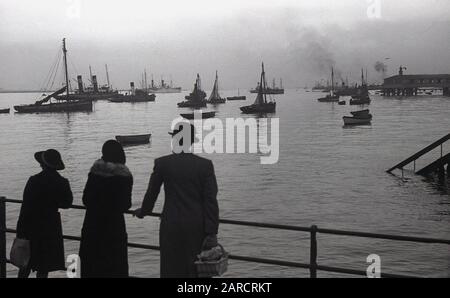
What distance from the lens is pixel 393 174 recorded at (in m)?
38.8

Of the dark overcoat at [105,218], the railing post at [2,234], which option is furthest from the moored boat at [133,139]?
the dark overcoat at [105,218]

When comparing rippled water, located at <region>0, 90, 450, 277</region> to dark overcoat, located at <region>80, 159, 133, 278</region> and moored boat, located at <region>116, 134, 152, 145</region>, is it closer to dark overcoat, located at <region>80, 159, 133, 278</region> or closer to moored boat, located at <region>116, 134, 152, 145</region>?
moored boat, located at <region>116, 134, 152, 145</region>

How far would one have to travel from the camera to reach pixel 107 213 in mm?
5539

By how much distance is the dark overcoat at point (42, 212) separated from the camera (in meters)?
6.21

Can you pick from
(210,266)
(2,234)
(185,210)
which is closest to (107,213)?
(185,210)

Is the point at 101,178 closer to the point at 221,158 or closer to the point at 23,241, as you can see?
the point at 23,241

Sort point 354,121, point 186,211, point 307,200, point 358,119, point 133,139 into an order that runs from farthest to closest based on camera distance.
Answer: point 358,119 → point 354,121 → point 133,139 → point 307,200 → point 186,211

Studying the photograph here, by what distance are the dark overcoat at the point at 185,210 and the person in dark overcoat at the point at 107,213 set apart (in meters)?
0.53

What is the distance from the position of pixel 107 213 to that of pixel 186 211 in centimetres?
93

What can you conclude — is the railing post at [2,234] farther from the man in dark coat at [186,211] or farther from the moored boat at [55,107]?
the moored boat at [55,107]

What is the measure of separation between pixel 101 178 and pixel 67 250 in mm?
14725

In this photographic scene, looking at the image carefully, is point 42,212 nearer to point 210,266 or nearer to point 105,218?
point 105,218

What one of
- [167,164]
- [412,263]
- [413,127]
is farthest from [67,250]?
[413,127]
